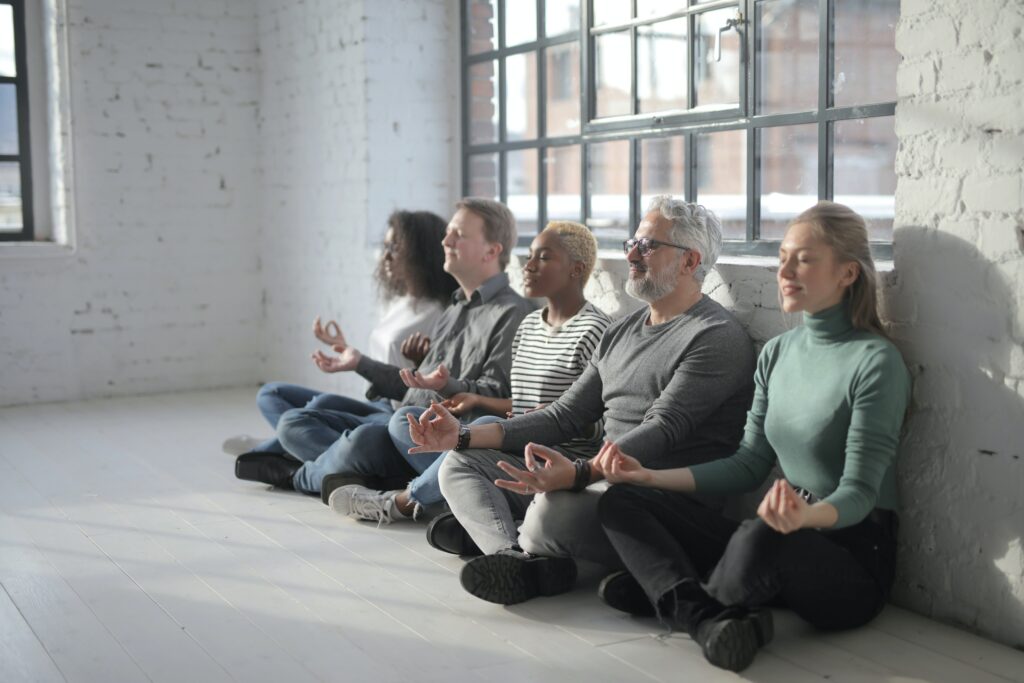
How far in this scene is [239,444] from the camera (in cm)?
534

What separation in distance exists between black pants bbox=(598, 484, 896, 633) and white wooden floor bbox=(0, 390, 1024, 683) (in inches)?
4.6

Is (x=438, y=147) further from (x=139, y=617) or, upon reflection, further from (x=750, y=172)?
(x=139, y=617)

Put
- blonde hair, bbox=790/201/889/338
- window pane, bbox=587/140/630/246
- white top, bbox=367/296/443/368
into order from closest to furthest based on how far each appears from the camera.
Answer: blonde hair, bbox=790/201/889/338
white top, bbox=367/296/443/368
window pane, bbox=587/140/630/246

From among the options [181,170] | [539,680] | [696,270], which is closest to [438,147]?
[181,170]

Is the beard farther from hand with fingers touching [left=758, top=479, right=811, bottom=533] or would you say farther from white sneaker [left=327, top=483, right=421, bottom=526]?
white sneaker [left=327, top=483, right=421, bottom=526]

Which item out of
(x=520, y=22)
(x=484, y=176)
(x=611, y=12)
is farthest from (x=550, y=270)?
(x=484, y=176)

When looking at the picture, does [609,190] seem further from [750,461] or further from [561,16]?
[750,461]

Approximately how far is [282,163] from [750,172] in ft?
11.5

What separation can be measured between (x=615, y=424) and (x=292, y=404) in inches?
75.3

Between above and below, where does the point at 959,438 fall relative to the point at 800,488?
above

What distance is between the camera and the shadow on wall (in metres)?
2.97

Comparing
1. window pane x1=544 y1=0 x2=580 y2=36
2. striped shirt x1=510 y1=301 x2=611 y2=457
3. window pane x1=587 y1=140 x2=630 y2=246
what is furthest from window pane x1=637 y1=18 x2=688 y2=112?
striped shirt x1=510 y1=301 x2=611 y2=457

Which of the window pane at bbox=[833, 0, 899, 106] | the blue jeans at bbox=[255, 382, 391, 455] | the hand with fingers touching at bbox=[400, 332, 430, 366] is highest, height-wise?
the window pane at bbox=[833, 0, 899, 106]

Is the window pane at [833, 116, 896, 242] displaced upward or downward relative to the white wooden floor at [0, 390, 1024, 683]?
upward
